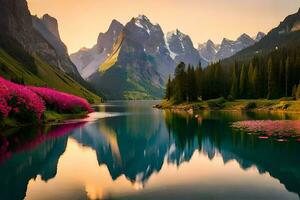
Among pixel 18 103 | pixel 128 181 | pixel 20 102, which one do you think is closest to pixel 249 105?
pixel 20 102

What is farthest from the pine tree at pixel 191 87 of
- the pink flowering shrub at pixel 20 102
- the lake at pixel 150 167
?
the lake at pixel 150 167

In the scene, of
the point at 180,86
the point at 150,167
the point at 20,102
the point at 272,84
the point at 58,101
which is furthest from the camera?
the point at 180,86

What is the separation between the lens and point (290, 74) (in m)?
161

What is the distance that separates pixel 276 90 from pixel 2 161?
139370mm

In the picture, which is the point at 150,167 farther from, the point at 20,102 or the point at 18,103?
the point at 20,102

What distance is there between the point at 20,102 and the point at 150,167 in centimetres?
4786

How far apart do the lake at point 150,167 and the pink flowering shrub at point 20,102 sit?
518 inches

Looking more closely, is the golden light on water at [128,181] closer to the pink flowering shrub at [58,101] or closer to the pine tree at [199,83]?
the pink flowering shrub at [58,101]

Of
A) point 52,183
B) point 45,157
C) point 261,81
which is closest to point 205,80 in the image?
point 261,81

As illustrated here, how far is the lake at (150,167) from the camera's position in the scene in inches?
1080

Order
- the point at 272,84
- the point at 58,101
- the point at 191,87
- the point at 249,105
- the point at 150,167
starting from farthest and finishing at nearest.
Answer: the point at 191,87 < the point at 272,84 < the point at 249,105 < the point at 58,101 < the point at 150,167

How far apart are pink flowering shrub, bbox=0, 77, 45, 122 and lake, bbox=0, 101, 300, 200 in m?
13.1

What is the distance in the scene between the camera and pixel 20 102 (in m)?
76.3

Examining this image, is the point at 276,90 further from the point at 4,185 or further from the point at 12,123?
the point at 4,185
